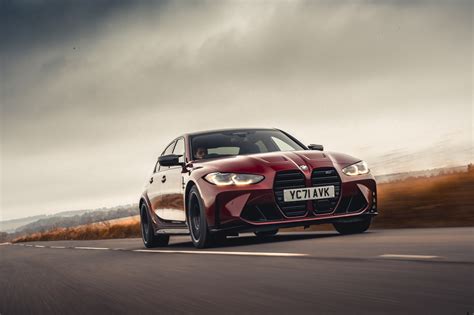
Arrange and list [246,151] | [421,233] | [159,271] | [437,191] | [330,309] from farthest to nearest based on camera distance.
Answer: [437,191] → [246,151] → [421,233] → [159,271] → [330,309]

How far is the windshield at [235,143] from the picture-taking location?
11.3 m

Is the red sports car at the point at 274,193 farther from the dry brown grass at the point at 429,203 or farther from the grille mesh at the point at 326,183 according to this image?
the dry brown grass at the point at 429,203

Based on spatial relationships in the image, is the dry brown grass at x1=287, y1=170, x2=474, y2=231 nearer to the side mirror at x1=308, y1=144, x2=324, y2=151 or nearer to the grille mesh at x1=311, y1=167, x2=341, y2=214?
the side mirror at x1=308, y1=144, x2=324, y2=151

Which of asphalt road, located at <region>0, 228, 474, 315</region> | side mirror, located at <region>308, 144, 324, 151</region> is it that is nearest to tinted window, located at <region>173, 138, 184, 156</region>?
side mirror, located at <region>308, 144, 324, 151</region>

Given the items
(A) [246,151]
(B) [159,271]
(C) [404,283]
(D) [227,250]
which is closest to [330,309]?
(C) [404,283]

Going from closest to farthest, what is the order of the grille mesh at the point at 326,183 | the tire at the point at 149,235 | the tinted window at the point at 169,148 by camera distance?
the grille mesh at the point at 326,183
the tinted window at the point at 169,148
the tire at the point at 149,235

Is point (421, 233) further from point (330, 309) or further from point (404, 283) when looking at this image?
point (330, 309)

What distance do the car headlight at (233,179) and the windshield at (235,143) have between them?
1204 mm

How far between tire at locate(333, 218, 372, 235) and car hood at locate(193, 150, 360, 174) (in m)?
0.85

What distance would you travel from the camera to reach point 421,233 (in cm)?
925

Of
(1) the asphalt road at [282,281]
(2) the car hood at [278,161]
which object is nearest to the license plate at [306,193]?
(2) the car hood at [278,161]

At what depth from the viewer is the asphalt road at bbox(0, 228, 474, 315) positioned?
4.50m

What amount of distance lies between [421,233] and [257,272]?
3380 millimetres

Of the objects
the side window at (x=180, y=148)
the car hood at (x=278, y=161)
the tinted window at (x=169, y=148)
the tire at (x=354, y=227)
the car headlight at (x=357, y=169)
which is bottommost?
the tire at (x=354, y=227)
